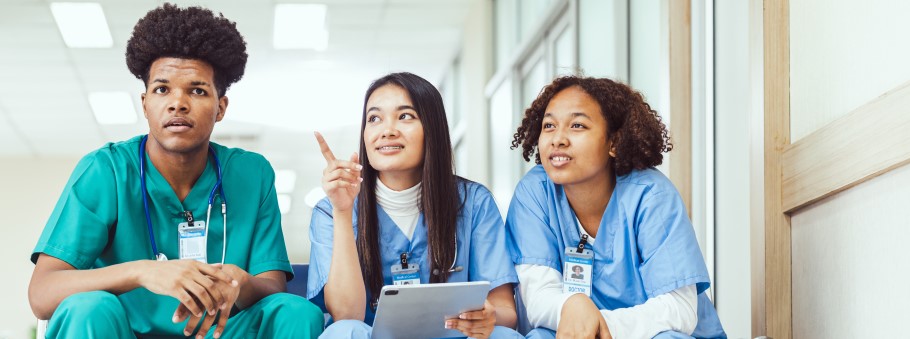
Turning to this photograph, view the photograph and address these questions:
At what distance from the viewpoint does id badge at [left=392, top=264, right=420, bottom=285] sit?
6.76 ft

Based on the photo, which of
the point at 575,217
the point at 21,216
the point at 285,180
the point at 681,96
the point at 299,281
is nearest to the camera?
the point at 575,217

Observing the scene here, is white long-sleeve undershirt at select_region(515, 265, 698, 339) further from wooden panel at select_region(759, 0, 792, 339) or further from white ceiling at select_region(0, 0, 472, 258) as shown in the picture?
white ceiling at select_region(0, 0, 472, 258)

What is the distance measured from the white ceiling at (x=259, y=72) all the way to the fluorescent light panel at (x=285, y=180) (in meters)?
0.71

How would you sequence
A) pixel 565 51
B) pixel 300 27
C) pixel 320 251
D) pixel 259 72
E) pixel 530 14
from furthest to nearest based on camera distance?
1. pixel 259 72
2. pixel 300 27
3. pixel 530 14
4. pixel 565 51
5. pixel 320 251

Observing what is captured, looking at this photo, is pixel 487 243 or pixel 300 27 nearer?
pixel 487 243

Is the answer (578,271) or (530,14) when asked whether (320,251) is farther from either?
(530,14)

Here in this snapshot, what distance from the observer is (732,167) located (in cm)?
275

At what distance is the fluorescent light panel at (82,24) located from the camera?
6.05 meters

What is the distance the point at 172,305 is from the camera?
6.35ft

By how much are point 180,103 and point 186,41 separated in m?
0.15

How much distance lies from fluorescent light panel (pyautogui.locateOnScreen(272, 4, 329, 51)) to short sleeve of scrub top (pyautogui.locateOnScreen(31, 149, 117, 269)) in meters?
4.34

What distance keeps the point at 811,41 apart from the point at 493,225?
2.52ft

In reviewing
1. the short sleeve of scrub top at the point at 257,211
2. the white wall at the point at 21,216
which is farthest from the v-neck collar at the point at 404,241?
the white wall at the point at 21,216

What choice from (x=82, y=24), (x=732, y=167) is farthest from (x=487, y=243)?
(x=82, y=24)
